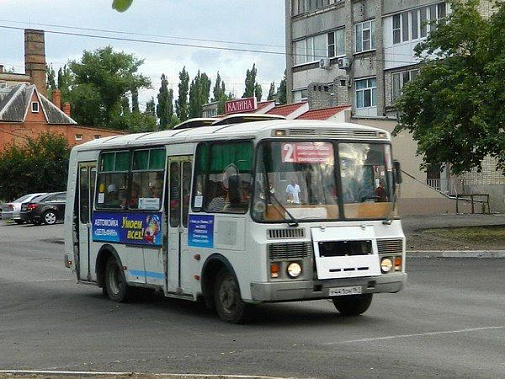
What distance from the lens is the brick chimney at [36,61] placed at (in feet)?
322

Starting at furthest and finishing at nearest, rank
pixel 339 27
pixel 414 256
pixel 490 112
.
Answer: pixel 339 27 → pixel 490 112 → pixel 414 256

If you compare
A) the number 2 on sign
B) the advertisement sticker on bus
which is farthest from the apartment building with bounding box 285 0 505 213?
the number 2 on sign

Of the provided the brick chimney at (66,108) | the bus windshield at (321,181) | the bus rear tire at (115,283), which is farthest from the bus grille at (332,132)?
the brick chimney at (66,108)

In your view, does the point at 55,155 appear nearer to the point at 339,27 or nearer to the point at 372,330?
the point at 339,27

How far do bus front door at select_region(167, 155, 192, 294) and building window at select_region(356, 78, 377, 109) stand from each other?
134 ft

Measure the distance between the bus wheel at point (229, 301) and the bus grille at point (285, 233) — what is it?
83 cm

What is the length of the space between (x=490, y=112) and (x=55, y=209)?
1008 inches

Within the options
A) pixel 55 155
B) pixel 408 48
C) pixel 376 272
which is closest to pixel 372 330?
pixel 376 272

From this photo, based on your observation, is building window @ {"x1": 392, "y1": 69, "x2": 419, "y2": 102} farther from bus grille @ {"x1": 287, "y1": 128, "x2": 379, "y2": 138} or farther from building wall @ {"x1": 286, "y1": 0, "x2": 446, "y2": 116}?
bus grille @ {"x1": 287, "y1": 128, "x2": 379, "y2": 138}

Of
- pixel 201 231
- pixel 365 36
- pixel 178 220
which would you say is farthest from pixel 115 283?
pixel 365 36

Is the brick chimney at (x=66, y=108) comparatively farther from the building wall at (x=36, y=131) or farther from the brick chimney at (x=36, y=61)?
the building wall at (x=36, y=131)

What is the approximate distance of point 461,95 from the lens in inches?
1160

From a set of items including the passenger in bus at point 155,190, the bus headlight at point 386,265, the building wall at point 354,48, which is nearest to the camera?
the bus headlight at point 386,265

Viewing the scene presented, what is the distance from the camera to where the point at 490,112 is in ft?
96.3
